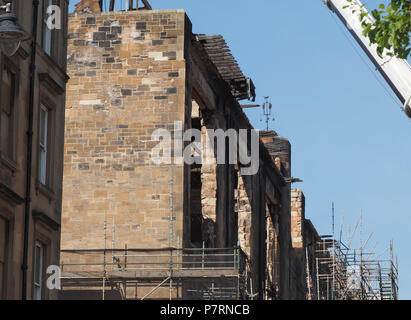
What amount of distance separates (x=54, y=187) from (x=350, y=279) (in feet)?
130

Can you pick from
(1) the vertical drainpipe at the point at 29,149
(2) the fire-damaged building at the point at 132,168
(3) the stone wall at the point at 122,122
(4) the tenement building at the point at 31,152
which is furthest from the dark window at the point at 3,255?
(3) the stone wall at the point at 122,122

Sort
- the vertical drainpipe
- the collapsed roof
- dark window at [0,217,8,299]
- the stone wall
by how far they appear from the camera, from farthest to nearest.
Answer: the collapsed roof → the stone wall → the vertical drainpipe → dark window at [0,217,8,299]

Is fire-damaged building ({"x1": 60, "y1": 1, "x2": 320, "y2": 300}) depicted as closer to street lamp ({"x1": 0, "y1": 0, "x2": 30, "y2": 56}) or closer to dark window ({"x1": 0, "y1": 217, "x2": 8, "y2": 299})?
dark window ({"x1": 0, "y1": 217, "x2": 8, "y2": 299})

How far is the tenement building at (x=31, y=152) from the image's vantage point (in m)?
23.7

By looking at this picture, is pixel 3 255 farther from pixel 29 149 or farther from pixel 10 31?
pixel 10 31

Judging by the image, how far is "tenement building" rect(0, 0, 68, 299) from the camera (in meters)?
23.7

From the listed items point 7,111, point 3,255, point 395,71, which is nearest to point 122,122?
point 395,71

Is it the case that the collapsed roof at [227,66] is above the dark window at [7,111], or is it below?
above

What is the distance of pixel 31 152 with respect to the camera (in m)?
25.0

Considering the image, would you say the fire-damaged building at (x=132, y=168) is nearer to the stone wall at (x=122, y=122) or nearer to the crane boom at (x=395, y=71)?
the stone wall at (x=122, y=122)

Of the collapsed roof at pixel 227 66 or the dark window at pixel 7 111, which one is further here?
the collapsed roof at pixel 227 66

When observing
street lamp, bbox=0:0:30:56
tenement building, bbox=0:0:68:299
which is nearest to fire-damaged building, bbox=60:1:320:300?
tenement building, bbox=0:0:68:299
